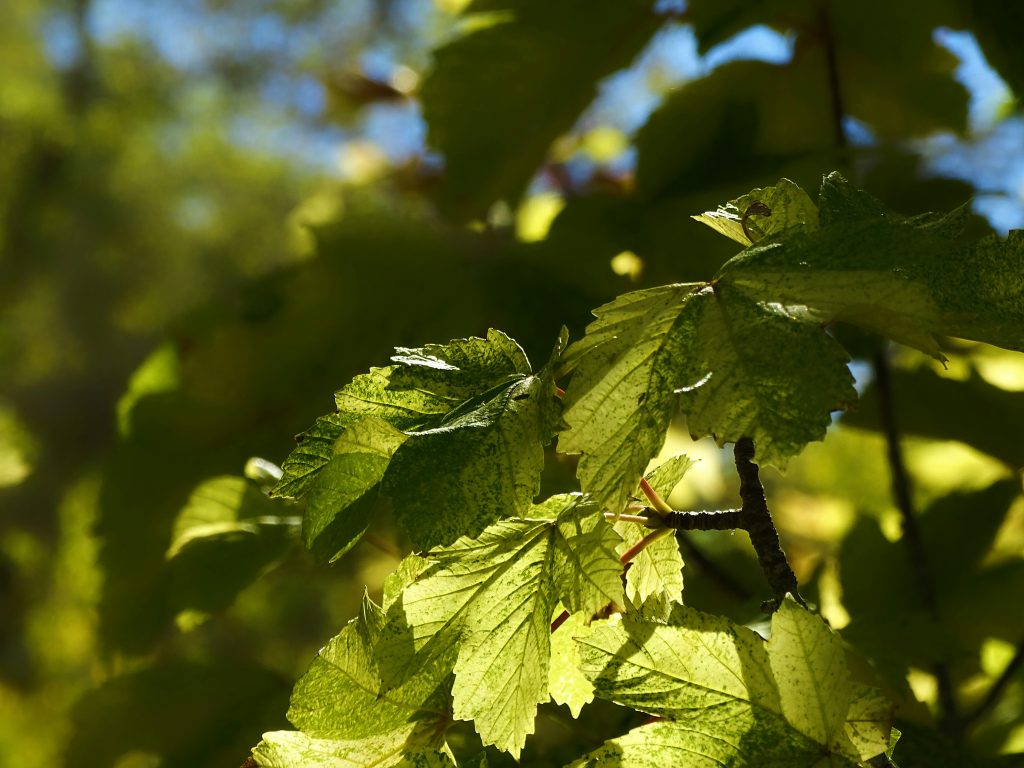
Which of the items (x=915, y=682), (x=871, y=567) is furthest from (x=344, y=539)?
(x=915, y=682)

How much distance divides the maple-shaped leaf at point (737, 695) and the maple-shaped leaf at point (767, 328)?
0.05 m

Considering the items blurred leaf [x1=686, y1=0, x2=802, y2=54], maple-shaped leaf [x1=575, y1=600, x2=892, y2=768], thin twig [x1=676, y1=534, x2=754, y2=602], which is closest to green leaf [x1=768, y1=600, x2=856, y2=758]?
maple-shaped leaf [x1=575, y1=600, x2=892, y2=768]

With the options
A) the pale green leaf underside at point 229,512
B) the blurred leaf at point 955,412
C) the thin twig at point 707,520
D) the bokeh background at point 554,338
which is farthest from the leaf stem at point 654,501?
the blurred leaf at point 955,412

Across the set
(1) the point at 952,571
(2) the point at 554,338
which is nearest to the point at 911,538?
(1) the point at 952,571

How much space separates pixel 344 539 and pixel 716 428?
0.34 ft

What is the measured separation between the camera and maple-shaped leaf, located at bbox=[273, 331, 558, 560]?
23cm

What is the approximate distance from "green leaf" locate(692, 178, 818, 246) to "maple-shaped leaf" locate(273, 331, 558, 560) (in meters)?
0.08

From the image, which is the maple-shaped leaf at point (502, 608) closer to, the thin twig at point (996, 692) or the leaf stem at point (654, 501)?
the leaf stem at point (654, 501)

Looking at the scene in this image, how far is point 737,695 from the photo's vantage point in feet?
0.80

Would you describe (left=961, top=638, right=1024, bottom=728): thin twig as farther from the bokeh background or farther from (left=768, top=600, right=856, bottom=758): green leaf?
(left=768, top=600, right=856, bottom=758): green leaf

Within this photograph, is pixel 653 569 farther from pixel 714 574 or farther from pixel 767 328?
pixel 714 574

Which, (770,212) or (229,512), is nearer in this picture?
(770,212)

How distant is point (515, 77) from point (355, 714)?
0.43 m

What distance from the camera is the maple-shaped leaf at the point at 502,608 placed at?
25 centimetres
